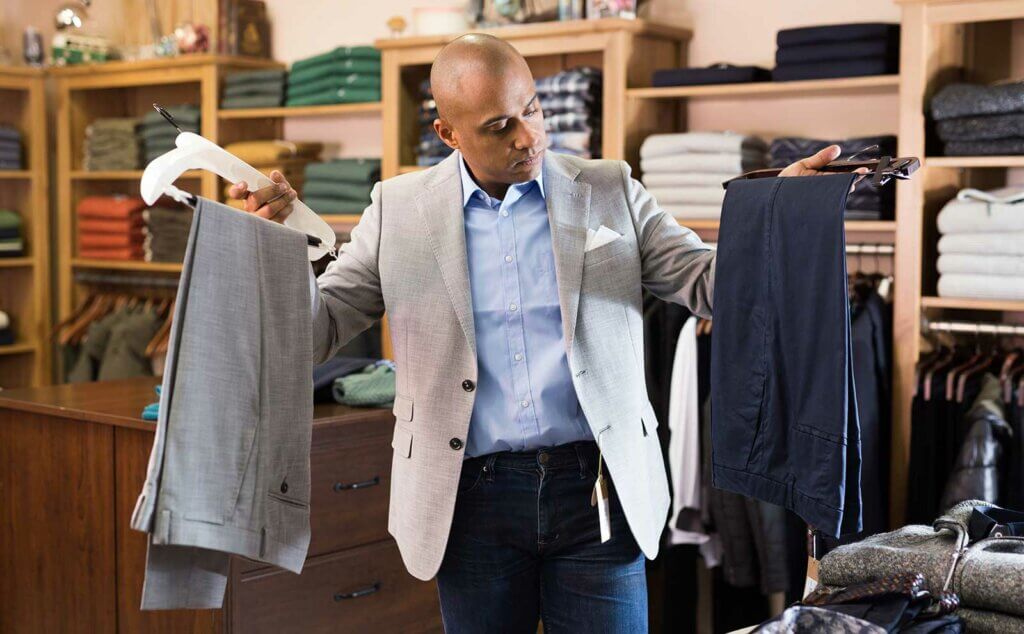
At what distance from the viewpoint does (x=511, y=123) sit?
1.97 m

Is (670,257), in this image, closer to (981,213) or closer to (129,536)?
(981,213)

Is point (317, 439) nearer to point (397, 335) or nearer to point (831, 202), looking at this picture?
point (397, 335)

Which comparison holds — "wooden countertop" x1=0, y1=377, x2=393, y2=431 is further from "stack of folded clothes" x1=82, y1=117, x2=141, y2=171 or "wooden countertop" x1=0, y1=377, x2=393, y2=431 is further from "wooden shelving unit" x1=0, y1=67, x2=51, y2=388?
"wooden shelving unit" x1=0, y1=67, x2=51, y2=388

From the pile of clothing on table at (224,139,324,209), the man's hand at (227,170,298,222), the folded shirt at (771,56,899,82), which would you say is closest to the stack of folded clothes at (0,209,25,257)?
the pile of clothing on table at (224,139,324,209)

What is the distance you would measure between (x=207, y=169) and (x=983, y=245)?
7.65 ft

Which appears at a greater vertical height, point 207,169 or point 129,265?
point 207,169

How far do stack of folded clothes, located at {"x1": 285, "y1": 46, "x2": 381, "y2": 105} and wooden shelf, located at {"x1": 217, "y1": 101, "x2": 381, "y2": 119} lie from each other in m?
0.03

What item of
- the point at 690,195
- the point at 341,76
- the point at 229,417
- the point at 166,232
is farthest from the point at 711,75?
the point at 166,232

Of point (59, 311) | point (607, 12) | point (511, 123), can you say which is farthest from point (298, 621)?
point (59, 311)

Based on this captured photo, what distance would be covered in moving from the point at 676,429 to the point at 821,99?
4.06 feet

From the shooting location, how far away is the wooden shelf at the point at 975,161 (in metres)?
3.28

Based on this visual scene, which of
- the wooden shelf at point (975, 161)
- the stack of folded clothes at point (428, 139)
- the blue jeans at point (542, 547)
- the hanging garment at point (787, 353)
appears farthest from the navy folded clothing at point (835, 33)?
the blue jeans at point (542, 547)

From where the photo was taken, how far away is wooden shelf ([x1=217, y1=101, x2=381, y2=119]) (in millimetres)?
4797

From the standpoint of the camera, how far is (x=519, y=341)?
204 cm
